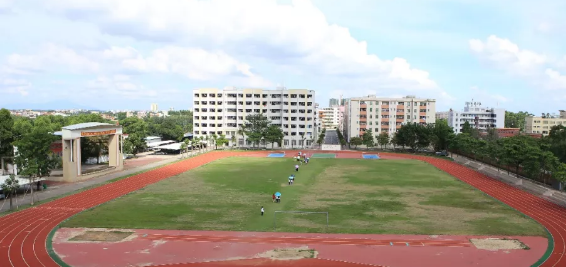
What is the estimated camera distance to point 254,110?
88938 mm

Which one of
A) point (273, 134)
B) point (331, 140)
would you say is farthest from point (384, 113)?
point (331, 140)

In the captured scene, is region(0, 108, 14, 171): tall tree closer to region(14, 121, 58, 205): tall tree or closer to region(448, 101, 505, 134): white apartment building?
region(14, 121, 58, 205): tall tree

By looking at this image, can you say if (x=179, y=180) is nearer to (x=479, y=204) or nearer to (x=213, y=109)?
(x=479, y=204)

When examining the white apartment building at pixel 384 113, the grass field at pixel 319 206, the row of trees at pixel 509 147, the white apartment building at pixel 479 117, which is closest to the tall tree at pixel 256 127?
the row of trees at pixel 509 147

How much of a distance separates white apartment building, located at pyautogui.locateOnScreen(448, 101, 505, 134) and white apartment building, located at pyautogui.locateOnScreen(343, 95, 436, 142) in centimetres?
3208

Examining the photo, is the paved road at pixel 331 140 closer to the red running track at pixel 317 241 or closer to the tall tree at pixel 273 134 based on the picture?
the tall tree at pixel 273 134

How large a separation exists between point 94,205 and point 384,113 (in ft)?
236

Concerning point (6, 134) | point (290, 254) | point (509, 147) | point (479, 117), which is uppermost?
point (479, 117)

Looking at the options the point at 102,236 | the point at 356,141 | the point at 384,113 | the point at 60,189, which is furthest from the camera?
the point at 384,113

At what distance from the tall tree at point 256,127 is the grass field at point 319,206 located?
32.6 meters

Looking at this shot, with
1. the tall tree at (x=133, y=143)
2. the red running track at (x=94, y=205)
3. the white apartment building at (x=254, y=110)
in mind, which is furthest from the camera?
the white apartment building at (x=254, y=110)

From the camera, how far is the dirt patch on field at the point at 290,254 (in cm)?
1830

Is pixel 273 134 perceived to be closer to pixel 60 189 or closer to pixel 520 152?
pixel 520 152

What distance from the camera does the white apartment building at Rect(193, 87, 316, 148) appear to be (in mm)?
86875
